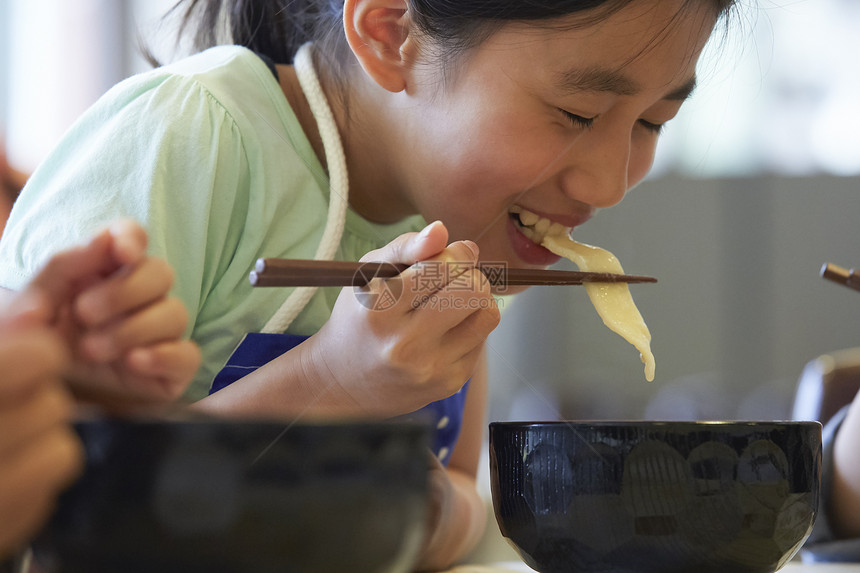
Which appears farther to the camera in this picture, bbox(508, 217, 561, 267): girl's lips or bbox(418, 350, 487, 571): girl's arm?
bbox(508, 217, 561, 267): girl's lips

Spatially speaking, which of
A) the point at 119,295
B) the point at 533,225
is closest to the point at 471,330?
the point at 533,225

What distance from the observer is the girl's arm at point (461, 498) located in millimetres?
804

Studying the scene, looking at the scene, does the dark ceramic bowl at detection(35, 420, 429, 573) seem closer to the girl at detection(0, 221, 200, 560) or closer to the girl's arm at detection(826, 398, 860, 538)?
the girl at detection(0, 221, 200, 560)

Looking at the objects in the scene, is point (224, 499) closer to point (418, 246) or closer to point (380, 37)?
point (418, 246)

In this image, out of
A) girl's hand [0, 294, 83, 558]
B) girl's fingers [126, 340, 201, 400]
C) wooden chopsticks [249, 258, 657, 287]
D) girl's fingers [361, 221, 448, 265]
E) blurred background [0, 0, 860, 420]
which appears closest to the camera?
girl's hand [0, 294, 83, 558]

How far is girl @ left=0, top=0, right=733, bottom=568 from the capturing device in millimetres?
747

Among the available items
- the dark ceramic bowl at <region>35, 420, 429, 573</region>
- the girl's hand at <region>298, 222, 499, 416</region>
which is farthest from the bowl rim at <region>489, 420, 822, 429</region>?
the dark ceramic bowl at <region>35, 420, 429, 573</region>

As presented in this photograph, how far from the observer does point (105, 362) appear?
0.38 meters

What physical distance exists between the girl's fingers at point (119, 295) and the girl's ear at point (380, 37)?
0.63m

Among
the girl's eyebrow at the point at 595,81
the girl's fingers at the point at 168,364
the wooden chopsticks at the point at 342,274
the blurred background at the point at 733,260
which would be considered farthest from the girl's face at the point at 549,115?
the blurred background at the point at 733,260

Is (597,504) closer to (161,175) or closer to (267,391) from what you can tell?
(267,391)

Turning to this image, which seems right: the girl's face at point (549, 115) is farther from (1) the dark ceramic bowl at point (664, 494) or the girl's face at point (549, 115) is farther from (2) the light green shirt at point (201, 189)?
(1) the dark ceramic bowl at point (664, 494)

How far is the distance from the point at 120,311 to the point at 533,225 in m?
0.69

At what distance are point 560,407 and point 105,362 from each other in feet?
13.3
